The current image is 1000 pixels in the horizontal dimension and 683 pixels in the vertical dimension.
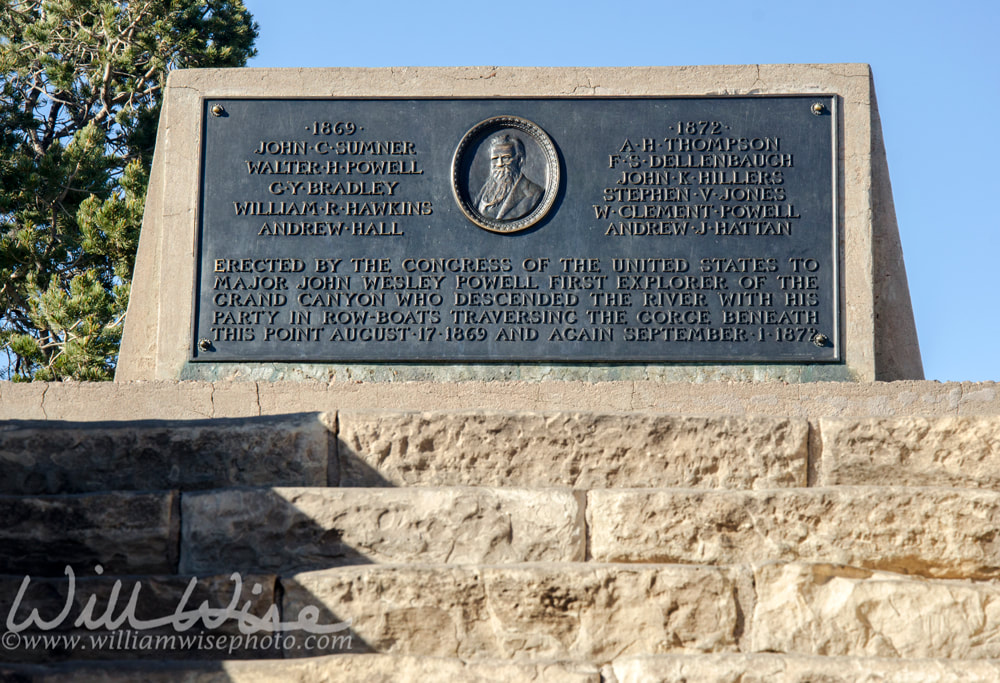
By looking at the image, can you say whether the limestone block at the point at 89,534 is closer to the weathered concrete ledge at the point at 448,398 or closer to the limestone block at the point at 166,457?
the limestone block at the point at 166,457

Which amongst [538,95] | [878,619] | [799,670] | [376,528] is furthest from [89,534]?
[538,95]

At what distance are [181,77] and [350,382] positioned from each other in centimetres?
239

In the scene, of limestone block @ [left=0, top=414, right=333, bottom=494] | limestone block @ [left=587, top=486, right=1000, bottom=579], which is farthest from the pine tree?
limestone block @ [left=587, top=486, right=1000, bottom=579]

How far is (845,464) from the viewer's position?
15.5 feet

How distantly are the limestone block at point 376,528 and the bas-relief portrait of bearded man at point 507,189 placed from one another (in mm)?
2657

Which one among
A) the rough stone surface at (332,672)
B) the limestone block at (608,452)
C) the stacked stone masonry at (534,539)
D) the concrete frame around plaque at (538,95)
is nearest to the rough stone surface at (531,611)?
the stacked stone masonry at (534,539)

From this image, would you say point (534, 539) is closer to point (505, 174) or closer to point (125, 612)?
point (125, 612)

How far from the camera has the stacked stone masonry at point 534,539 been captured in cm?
408

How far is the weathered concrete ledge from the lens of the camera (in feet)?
19.9

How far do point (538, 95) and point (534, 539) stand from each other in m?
3.43

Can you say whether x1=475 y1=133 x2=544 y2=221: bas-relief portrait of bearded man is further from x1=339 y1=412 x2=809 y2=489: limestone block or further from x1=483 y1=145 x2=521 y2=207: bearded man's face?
x1=339 y1=412 x2=809 y2=489: limestone block

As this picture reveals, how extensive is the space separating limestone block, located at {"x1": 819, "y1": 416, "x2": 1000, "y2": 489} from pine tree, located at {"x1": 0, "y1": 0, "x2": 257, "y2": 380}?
31.5 ft

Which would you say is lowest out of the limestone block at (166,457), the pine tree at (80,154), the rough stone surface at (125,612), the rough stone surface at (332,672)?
the rough stone surface at (332,672)

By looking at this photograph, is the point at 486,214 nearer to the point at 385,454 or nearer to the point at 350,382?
the point at 350,382
